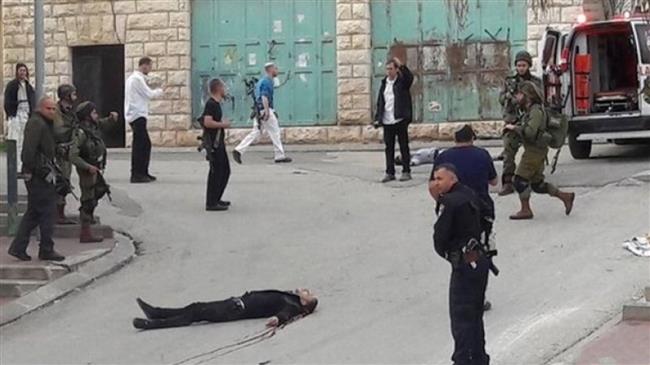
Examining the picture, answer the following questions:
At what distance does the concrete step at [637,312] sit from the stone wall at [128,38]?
15424mm

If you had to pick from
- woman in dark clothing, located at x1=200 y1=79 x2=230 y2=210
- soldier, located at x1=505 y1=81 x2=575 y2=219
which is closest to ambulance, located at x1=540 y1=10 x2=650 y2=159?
soldier, located at x1=505 y1=81 x2=575 y2=219

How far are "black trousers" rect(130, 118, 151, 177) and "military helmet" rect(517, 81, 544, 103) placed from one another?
5732 mm

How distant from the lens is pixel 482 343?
26.2 ft

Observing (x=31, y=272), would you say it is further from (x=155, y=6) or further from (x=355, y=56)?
(x=155, y=6)

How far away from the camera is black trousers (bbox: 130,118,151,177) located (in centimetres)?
1648

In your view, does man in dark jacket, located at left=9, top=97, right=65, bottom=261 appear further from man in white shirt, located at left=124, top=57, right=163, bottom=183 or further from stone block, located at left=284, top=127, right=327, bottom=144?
stone block, located at left=284, top=127, right=327, bottom=144

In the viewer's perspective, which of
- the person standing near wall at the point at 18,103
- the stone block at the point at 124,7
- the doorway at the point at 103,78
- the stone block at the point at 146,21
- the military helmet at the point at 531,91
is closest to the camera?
the military helmet at the point at 531,91

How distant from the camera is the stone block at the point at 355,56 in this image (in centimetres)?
2270

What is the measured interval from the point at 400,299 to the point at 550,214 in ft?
11.3

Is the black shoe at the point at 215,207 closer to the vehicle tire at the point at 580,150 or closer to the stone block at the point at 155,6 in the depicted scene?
the vehicle tire at the point at 580,150

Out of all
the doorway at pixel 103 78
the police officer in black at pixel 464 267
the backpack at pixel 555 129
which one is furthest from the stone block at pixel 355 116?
the police officer in black at pixel 464 267

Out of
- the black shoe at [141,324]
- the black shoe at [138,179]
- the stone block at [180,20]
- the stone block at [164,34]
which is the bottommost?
the black shoe at [141,324]

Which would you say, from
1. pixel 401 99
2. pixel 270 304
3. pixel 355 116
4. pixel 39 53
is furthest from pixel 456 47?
pixel 270 304

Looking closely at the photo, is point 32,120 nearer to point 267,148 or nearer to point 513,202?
point 513,202
